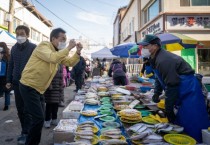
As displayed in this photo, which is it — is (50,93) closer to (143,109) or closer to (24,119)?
(24,119)

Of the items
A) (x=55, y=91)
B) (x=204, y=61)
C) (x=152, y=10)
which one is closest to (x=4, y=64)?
(x=55, y=91)

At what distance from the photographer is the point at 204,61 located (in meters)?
13.6

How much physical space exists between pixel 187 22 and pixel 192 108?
11.2 meters

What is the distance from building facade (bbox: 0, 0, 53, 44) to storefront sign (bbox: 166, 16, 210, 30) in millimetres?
10720

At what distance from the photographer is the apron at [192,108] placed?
280 cm

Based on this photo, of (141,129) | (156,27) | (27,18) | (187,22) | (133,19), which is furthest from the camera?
(27,18)

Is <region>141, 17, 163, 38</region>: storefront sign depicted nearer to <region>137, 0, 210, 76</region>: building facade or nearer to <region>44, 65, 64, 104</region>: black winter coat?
<region>137, 0, 210, 76</region>: building facade

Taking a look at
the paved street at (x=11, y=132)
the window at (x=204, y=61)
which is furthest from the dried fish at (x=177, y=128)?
the window at (x=204, y=61)

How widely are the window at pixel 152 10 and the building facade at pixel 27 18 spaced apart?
951cm

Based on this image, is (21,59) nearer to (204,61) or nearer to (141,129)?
(141,129)

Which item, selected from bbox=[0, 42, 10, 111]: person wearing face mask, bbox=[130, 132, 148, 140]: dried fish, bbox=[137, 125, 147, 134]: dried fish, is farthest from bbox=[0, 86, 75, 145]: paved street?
bbox=[130, 132, 148, 140]: dried fish

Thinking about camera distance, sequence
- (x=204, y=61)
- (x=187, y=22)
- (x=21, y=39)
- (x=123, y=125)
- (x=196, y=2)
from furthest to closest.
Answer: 1. (x=204, y=61)
2. (x=196, y=2)
3. (x=187, y=22)
4. (x=21, y=39)
5. (x=123, y=125)

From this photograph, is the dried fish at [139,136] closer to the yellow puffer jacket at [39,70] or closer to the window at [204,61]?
the yellow puffer jacket at [39,70]

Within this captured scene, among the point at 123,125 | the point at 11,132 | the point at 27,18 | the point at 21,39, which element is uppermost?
the point at 27,18
